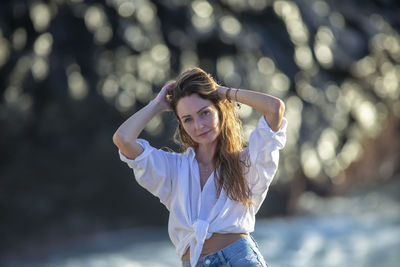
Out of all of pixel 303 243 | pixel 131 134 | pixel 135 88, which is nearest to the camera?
pixel 131 134

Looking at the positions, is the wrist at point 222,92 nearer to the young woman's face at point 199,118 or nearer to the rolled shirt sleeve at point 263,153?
the young woman's face at point 199,118

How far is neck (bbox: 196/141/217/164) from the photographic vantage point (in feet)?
6.54

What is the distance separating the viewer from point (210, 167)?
1973mm

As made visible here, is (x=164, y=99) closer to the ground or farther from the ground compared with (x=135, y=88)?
closer to the ground

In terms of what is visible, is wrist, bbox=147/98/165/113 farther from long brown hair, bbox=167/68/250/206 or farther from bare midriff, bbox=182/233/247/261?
bare midriff, bbox=182/233/247/261

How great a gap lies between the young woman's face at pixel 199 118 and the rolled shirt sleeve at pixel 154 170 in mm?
134

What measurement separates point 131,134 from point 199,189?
29 centimetres

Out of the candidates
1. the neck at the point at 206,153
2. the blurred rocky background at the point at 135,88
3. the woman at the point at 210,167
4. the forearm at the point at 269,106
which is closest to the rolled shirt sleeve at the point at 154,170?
the woman at the point at 210,167

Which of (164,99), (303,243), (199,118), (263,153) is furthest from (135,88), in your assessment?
(263,153)

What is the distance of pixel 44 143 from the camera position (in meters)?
5.64

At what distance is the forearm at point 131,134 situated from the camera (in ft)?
6.25

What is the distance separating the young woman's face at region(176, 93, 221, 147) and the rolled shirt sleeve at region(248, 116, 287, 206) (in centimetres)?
15

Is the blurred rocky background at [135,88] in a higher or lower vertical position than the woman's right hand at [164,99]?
higher

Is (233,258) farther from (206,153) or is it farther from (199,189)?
(206,153)
